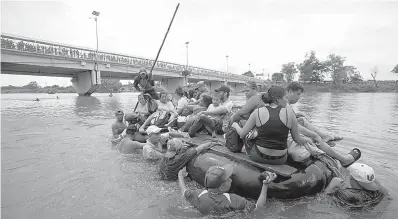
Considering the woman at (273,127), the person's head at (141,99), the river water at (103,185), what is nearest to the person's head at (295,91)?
the woman at (273,127)

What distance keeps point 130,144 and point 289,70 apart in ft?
270

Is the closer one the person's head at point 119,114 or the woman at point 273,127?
the woman at point 273,127

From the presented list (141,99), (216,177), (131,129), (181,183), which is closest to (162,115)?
(131,129)

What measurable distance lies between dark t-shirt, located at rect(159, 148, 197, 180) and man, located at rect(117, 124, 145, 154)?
6.06 feet

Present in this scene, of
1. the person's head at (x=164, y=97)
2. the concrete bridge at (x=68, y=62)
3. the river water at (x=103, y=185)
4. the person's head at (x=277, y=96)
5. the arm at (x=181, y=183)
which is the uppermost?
the concrete bridge at (x=68, y=62)

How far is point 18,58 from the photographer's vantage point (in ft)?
72.7

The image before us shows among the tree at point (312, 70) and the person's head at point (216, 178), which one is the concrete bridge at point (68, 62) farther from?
the tree at point (312, 70)

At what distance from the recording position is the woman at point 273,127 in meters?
3.35

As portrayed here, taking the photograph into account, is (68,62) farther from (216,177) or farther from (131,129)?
(216,177)

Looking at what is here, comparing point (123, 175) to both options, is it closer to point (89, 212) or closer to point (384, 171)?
point (89, 212)

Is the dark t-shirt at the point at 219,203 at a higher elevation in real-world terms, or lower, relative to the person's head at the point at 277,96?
lower

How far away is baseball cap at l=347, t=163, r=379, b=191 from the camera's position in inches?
128

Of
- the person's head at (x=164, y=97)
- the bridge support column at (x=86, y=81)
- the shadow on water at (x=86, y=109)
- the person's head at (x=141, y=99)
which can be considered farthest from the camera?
the bridge support column at (x=86, y=81)

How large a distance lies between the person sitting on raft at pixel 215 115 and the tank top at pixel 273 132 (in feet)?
6.20
